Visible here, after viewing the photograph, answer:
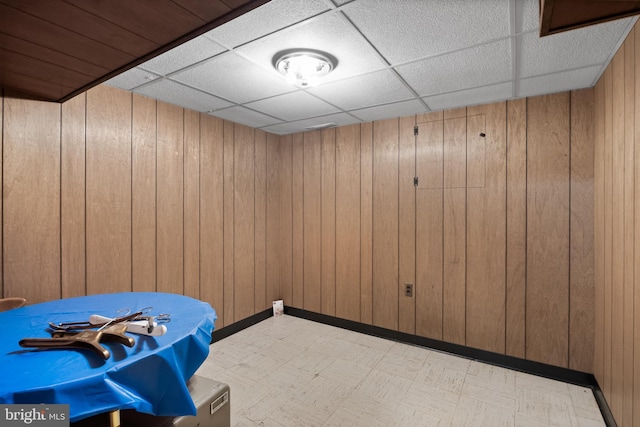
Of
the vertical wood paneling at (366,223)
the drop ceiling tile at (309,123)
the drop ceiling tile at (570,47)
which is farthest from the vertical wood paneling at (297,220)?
the drop ceiling tile at (570,47)

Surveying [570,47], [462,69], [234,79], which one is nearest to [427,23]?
[462,69]

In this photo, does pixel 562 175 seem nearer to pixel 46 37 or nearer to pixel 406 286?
pixel 406 286

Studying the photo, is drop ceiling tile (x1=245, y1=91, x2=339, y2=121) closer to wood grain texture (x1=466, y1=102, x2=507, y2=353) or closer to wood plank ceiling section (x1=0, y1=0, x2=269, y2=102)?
wood plank ceiling section (x1=0, y1=0, x2=269, y2=102)

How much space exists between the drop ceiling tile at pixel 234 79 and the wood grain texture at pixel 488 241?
82.8 inches

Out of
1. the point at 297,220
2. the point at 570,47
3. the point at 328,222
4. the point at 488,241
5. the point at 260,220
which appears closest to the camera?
the point at 570,47

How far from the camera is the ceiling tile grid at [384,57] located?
5.66 feet

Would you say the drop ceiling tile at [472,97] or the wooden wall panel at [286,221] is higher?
the drop ceiling tile at [472,97]

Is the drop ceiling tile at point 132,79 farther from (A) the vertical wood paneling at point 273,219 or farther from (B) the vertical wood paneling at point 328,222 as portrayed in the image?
(B) the vertical wood paneling at point 328,222

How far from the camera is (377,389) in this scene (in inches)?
105

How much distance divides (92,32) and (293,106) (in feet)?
6.62

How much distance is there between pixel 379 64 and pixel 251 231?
2.73m

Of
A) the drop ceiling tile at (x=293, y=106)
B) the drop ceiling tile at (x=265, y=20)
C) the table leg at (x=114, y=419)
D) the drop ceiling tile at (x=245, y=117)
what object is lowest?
the table leg at (x=114, y=419)

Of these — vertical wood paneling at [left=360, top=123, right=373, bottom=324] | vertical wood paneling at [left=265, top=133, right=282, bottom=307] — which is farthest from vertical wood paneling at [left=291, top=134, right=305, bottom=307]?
vertical wood paneling at [left=360, top=123, right=373, bottom=324]

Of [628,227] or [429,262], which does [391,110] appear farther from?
[628,227]
